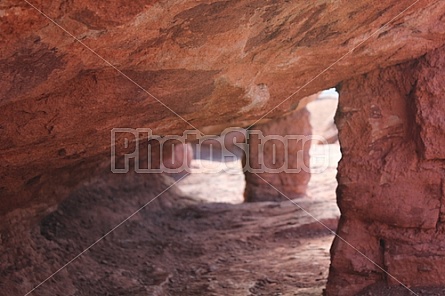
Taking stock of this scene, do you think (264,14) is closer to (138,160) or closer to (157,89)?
(157,89)

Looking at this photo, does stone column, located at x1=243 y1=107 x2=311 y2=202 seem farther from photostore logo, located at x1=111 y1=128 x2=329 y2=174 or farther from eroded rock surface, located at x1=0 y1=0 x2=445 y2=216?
eroded rock surface, located at x1=0 y1=0 x2=445 y2=216

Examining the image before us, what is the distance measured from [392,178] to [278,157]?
507 cm

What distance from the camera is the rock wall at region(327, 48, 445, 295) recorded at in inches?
141

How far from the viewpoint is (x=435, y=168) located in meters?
3.60

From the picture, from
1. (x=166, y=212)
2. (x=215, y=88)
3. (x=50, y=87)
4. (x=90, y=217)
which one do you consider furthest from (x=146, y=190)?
(x=50, y=87)

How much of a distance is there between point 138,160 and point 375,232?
4.29 metres

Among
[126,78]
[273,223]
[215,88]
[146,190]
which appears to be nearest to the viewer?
[126,78]

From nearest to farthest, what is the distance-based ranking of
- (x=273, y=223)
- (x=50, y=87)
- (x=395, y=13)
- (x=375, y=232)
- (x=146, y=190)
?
(x=50, y=87) → (x=395, y=13) → (x=375, y=232) → (x=273, y=223) → (x=146, y=190)

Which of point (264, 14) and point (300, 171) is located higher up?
point (264, 14)

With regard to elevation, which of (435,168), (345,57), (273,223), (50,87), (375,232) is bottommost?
(273,223)

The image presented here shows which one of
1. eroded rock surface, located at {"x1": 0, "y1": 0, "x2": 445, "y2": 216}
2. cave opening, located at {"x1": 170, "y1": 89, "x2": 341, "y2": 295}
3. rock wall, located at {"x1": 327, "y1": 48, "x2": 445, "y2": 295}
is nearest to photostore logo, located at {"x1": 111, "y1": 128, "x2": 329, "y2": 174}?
cave opening, located at {"x1": 170, "y1": 89, "x2": 341, "y2": 295}

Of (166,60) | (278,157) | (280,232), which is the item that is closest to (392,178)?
(166,60)

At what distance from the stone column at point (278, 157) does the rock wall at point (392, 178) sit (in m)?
4.52

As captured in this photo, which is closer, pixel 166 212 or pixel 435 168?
pixel 435 168
